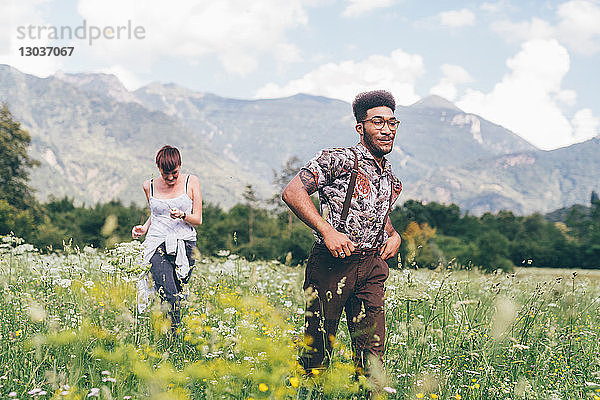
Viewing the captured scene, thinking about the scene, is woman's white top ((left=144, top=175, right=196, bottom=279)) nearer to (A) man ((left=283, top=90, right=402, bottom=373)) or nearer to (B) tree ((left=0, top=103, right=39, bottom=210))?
(A) man ((left=283, top=90, right=402, bottom=373))

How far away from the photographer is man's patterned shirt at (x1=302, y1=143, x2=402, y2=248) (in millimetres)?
3502

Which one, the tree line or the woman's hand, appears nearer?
the woman's hand

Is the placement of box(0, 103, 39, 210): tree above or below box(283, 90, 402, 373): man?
above

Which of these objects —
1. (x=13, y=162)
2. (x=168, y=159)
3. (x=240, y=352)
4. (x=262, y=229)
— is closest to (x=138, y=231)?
(x=168, y=159)

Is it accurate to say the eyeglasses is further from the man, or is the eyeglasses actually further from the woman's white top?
the woman's white top

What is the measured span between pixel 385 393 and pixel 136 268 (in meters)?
2.05

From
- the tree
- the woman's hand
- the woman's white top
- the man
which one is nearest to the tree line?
the tree

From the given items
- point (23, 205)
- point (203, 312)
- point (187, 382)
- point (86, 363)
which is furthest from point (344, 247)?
point (23, 205)

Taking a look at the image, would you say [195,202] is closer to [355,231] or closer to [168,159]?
[168,159]

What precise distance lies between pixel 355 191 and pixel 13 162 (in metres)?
45.0

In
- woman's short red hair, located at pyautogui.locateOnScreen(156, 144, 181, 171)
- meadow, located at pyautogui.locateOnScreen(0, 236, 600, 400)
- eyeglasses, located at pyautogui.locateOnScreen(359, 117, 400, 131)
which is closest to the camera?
meadow, located at pyautogui.locateOnScreen(0, 236, 600, 400)

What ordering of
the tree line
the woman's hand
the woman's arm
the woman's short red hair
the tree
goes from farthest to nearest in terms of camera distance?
the tree, the tree line, the woman's hand, the woman's arm, the woman's short red hair

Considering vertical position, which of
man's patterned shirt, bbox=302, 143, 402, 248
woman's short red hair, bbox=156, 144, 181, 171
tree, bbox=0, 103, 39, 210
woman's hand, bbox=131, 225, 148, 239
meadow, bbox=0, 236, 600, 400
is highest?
tree, bbox=0, 103, 39, 210

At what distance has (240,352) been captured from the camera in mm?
3404
